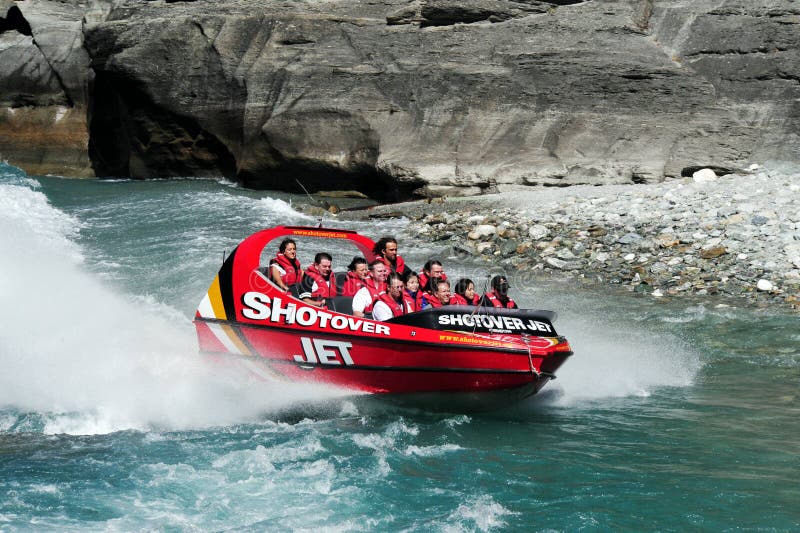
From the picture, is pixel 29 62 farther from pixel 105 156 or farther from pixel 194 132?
pixel 194 132

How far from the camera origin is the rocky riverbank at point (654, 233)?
1498cm

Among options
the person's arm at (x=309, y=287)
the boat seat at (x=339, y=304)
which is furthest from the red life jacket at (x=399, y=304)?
the person's arm at (x=309, y=287)

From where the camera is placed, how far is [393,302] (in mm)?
10016

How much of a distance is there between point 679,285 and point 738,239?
69.6 inches

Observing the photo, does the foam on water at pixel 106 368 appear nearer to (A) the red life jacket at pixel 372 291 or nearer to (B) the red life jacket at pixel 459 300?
(A) the red life jacket at pixel 372 291

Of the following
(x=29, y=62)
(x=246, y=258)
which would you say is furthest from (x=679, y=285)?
(x=29, y=62)

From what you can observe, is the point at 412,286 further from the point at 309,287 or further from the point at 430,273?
the point at 309,287

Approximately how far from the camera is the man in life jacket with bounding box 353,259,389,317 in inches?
397

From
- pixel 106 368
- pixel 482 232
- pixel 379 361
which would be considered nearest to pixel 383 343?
pixel 379 361

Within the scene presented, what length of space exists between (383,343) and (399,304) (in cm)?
79

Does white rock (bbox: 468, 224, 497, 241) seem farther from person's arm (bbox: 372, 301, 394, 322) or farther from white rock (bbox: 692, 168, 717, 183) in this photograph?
person's arm (bbox: 372, 301, 394, 322)

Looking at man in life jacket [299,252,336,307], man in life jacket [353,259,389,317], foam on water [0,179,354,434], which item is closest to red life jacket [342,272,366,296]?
man in life jacket [299,252,336,307]

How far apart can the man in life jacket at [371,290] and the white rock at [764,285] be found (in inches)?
254

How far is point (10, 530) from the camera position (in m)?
6.66
